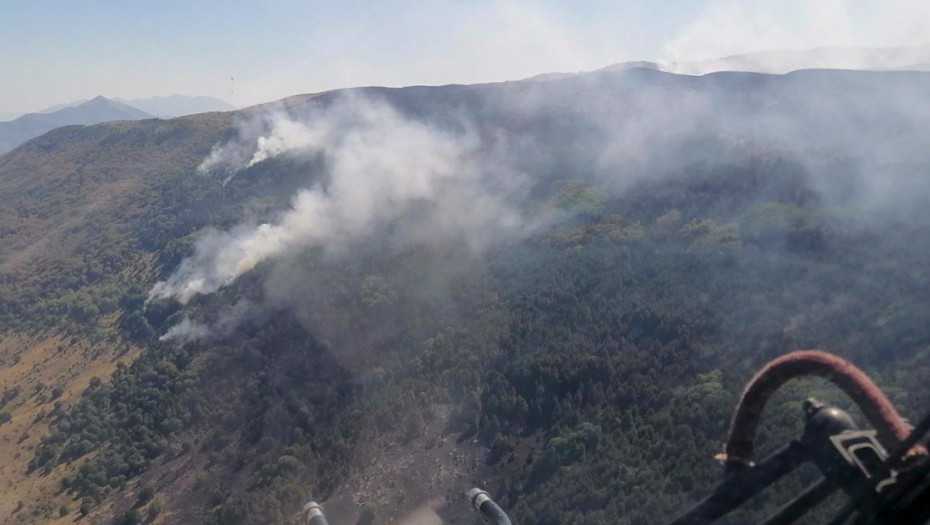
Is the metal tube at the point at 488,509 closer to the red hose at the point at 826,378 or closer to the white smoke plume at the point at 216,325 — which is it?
the red hose at the point at 826,378

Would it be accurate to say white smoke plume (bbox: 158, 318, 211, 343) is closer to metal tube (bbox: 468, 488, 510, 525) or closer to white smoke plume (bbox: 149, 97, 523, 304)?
white smoke plume (bbox: 149, 97, 523, 304)

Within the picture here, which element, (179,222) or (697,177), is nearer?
(697,177)

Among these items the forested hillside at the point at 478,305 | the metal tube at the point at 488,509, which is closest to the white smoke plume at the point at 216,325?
the forested hillside at the point at 478,305

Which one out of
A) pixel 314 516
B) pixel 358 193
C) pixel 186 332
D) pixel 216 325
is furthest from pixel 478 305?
pixel 314 516

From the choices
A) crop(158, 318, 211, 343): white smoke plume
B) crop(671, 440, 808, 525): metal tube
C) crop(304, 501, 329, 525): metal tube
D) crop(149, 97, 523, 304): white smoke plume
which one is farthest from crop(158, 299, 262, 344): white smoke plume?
crop(671, 440, 808, 525): metal tube

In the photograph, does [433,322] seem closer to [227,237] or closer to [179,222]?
[227,237]

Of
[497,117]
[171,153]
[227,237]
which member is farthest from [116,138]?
[497,117]
